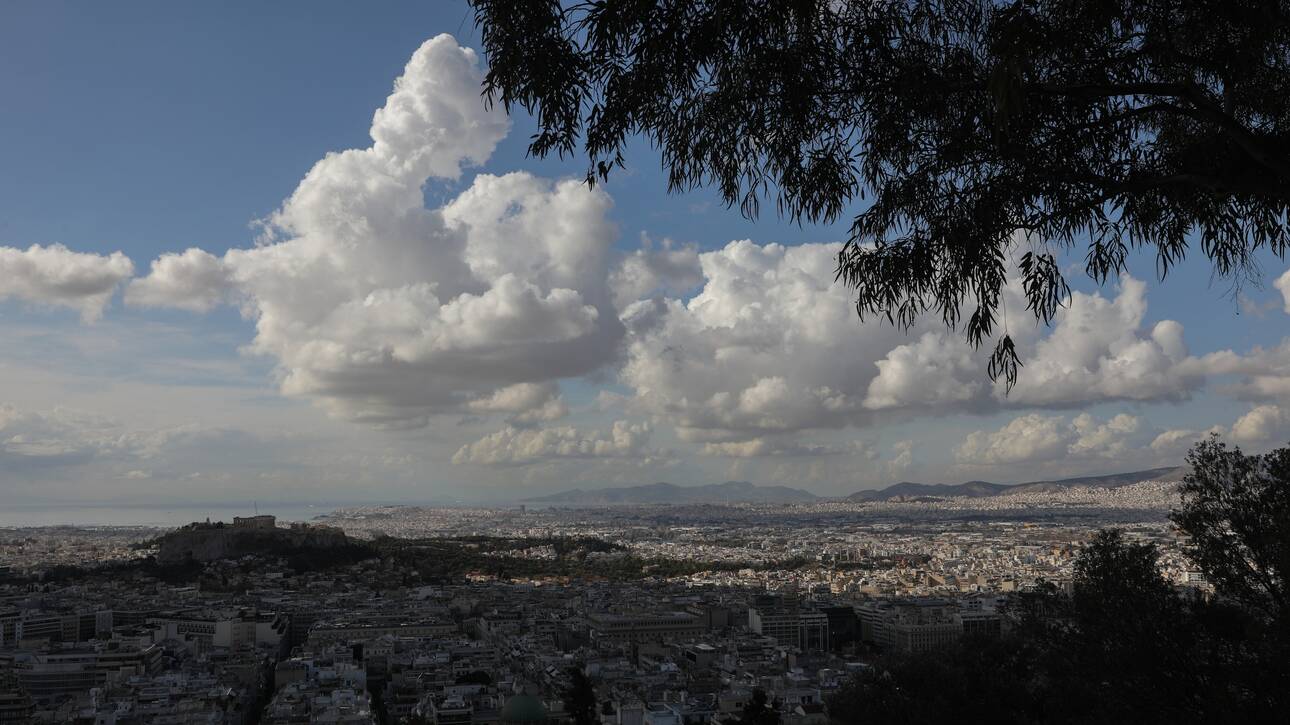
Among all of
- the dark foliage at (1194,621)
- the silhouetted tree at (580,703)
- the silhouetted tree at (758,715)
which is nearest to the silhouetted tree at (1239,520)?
the dark foliage at (1194,621)

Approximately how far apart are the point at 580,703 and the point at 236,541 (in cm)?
4611

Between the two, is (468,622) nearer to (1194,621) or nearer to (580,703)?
(580,703)

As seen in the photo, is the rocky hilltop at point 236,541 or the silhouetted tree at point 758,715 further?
the rocky hilltop at point 236,541

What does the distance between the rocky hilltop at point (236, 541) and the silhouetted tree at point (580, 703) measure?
42.9 meters

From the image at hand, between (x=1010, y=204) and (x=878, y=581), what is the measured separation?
4978cm

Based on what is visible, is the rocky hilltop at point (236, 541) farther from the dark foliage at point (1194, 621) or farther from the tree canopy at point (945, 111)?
the tree canopy at point (945, 111)

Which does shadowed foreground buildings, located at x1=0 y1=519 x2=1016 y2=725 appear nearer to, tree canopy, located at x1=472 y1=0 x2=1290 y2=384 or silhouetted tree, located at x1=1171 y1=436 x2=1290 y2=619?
silhouetted tree, located at x1=1171 y1=436 x2=1290 y2=619

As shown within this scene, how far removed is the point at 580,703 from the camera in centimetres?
1995

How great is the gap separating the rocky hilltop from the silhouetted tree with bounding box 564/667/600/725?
4289 cm

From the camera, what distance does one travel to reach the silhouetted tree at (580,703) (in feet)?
62.3

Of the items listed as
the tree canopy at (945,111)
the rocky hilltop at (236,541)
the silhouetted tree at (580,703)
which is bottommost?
the silhouetted tree at (580,703)

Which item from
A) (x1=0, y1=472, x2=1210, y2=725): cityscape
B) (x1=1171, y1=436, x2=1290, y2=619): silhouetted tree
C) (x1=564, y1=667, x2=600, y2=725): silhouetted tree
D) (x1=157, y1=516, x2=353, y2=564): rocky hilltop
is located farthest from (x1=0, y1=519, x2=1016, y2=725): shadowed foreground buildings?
(x1=1171, y1=436, x2=1290, y2=619): silhouetted tree

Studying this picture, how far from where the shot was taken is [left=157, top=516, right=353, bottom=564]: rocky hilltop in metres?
59.1

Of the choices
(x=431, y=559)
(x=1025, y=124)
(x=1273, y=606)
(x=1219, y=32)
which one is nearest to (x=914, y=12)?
(x=1025, y=124)
